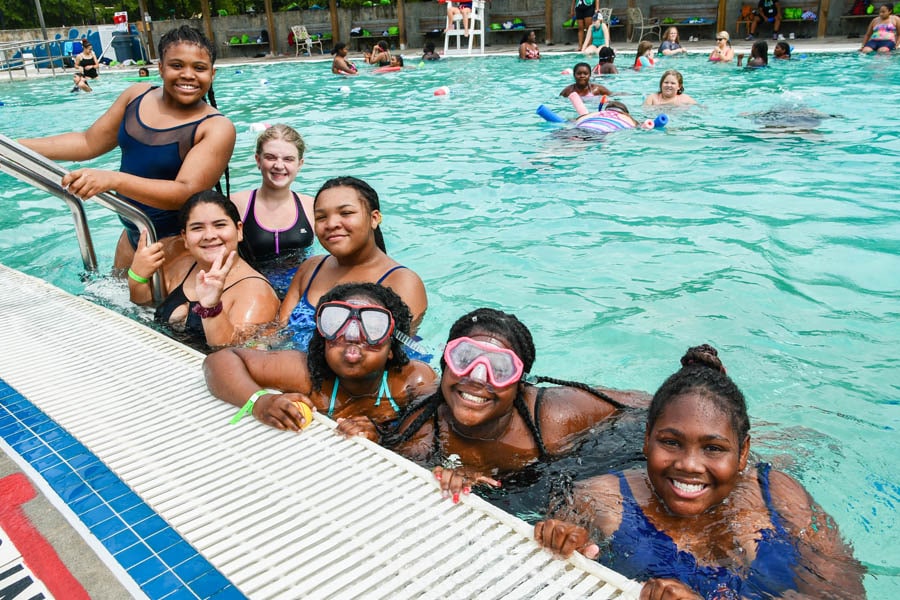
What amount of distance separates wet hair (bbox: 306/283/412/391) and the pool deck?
19.6 meters

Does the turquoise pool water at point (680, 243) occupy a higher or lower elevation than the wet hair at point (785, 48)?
lower

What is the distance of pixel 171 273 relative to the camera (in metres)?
4.86

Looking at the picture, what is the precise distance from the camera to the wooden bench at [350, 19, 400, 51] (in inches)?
1160

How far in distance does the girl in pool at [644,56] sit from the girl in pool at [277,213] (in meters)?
15.2

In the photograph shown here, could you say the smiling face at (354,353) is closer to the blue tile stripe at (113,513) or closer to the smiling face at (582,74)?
the blue tile stripe at (113,513)

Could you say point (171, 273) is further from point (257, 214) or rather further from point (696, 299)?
point (696, 299)

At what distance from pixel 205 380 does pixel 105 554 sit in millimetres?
1178

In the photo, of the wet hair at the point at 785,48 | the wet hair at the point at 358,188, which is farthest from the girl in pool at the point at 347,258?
the wet hair at the point at 785,48

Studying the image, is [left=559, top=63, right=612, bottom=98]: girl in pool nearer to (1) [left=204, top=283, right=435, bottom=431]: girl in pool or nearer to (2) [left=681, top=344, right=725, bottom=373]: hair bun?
(1) [left=204, top=283, right=435, bottom=431]: girl in pool

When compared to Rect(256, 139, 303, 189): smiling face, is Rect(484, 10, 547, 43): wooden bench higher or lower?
higher

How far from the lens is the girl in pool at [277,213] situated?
5156 millimetres

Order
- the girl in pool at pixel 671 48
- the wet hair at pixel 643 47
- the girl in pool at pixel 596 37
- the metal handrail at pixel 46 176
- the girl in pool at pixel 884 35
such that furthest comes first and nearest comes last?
the girl in pool at pixel 596 37, the girl in pool at pixel 671 48, the girl in pool at pixel 884 35, the wet hair at pixel 643 47, the metal handrail at pixel 46 176

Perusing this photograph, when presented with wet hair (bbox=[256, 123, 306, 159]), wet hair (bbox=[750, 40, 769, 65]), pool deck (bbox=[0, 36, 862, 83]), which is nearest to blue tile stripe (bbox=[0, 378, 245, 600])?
wet hair (bbox=[256, 123, 306, 159])

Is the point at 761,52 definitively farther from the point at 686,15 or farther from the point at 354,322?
the point at 354,322
